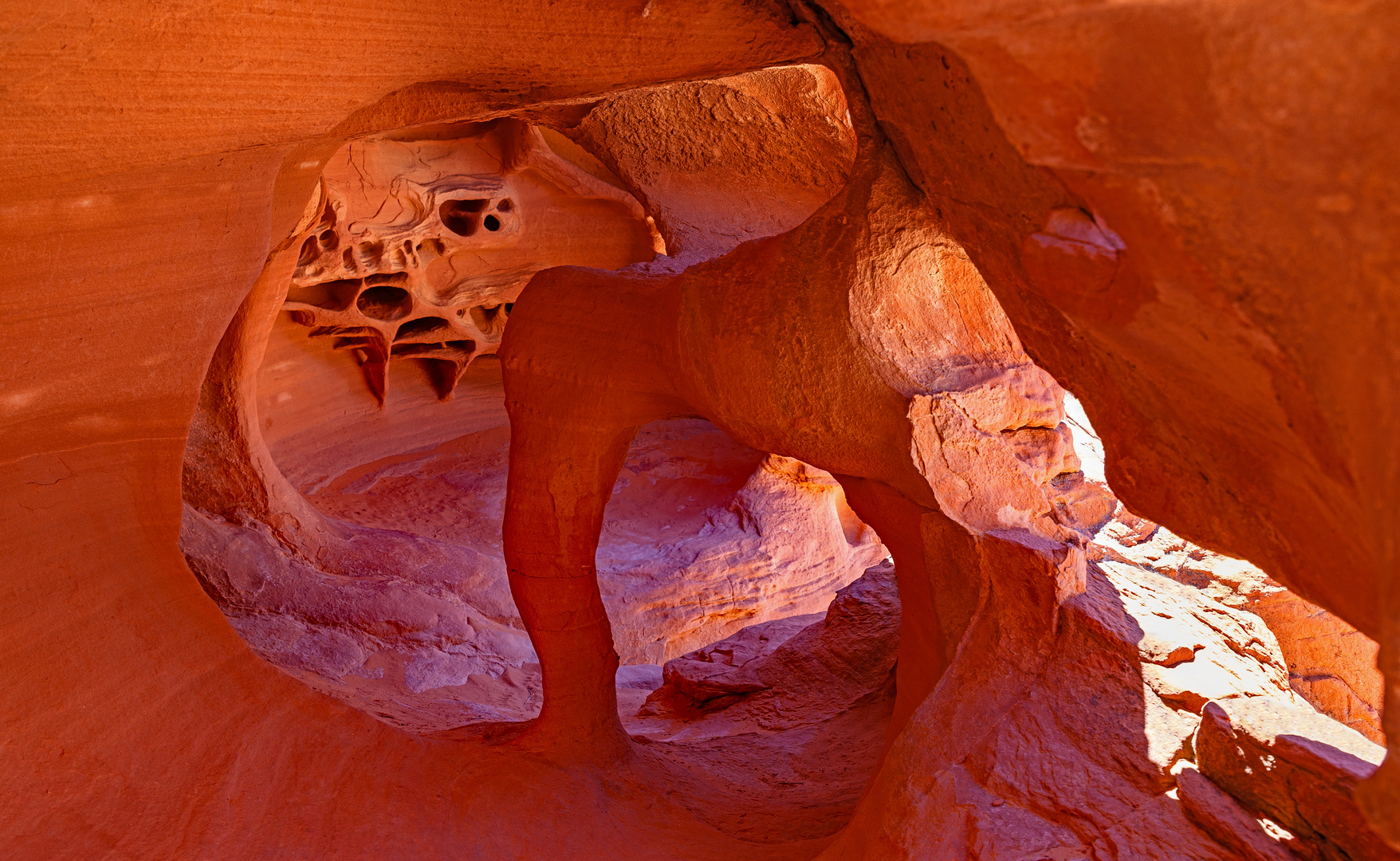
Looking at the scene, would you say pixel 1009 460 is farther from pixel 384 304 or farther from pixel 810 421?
pixel 384 304

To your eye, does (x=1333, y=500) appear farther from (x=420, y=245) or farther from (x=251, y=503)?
(x=420, y=245)

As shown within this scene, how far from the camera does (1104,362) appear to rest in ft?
5.75

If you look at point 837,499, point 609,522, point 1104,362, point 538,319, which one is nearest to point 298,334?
point 609,522

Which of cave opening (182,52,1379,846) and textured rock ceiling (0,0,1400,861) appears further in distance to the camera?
cave opening (182,52,1379,846)

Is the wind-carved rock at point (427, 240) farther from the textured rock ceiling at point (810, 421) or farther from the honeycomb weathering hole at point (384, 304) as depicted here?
the textured rock ceiling at point (810, 421)

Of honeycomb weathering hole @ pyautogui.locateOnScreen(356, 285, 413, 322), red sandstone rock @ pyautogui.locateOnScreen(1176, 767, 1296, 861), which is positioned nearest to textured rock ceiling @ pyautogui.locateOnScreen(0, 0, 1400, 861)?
red sandstone rock @ pyautogui.locateOnScreen(1176, 767, 1296, 861)

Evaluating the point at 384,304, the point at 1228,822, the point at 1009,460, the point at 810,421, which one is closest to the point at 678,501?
the point at 384,304

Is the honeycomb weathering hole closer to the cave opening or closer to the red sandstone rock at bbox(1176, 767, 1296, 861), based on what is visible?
the cave opening

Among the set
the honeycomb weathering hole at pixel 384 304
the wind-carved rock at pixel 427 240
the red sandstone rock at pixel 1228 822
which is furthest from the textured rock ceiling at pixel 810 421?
the honeycomb weathering hole at pixel 384 304

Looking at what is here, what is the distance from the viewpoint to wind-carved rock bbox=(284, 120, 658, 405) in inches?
241

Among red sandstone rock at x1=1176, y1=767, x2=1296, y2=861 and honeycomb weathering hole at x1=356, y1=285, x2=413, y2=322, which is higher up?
red sandstone rock at x1=1176, y1=767, x2=1296, y2=861

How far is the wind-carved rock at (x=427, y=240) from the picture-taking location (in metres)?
6.11

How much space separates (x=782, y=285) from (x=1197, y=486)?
140 cm

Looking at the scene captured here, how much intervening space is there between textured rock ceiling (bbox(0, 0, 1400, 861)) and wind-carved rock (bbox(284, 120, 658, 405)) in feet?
3.93
